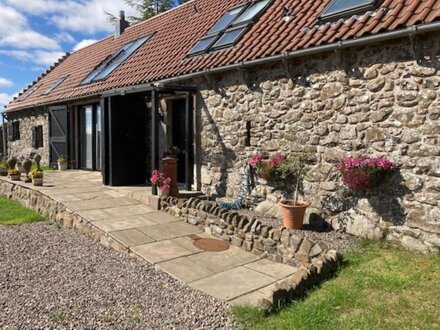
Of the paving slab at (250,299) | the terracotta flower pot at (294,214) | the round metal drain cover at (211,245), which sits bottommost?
the paving slab at (250,299)

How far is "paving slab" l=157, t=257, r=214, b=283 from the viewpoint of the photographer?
438 centimetres

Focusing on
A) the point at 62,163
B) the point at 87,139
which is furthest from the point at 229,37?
the point at 62,163

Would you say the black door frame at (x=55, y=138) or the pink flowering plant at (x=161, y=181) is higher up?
the black door frame at (x=55, y=138)

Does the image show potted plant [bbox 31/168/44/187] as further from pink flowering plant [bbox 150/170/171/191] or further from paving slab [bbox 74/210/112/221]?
pink flowering plant [bbox 150/170/171/191]

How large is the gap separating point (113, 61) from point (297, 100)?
28.1 feet

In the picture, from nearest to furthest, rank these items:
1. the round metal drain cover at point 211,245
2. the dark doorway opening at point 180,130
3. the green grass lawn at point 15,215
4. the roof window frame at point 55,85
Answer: the round metal drain cover at point 211,245, the green grass lawn at point 15,215, the dark doorway opening at point 180,130, the roof window frame at point 55,85

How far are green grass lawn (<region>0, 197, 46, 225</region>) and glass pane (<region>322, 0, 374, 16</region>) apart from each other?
7.01 meters

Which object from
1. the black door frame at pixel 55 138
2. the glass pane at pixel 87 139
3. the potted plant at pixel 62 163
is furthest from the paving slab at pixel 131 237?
the black door frame at pixel 55 138

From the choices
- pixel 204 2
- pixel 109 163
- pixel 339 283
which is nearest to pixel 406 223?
pixel 339 283

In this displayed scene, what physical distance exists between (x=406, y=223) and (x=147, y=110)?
22.7 feet

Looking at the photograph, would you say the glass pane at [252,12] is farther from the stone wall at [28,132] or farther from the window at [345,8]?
the stone wall at [28,132]

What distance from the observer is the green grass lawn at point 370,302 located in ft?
10.6

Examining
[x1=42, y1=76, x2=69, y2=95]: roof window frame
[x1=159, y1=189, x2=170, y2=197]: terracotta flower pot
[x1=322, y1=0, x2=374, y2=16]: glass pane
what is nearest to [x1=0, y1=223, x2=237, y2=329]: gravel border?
[x1=159, y1=189, x2=170, y2=197]: terracotta flower pot

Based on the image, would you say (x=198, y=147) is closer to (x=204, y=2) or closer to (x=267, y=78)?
(x=267, y=78)
